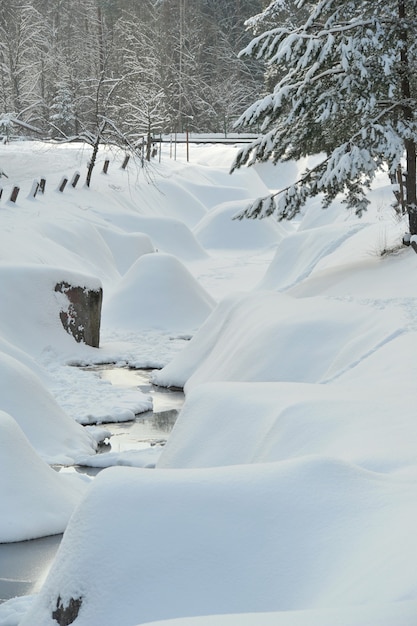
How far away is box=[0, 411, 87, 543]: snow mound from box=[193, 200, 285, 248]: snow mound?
76.2 feet

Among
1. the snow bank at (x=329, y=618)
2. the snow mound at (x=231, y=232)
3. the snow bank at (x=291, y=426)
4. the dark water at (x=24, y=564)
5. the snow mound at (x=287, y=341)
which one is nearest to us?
the snow bank at (x=329, y=618)

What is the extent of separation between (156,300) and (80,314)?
2652 millimetres

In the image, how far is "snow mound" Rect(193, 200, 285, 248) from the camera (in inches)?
1259

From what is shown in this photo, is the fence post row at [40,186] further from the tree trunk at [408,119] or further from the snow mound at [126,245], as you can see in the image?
the tree trunk at [408,119]

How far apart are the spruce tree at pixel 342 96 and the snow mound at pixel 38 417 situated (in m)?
4.72

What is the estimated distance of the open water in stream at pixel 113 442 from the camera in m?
7.39

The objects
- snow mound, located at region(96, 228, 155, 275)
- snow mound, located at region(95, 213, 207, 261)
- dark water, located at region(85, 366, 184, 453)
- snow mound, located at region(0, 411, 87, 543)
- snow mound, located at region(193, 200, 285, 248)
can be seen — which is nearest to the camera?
snow mound, located at region(0, 411, 87, 543)

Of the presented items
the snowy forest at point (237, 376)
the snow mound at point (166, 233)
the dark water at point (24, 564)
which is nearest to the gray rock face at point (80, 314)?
the snowy forest at point (237, 376)

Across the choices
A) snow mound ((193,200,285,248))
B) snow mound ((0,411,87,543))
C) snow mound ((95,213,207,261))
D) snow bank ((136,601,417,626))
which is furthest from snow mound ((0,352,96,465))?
snow mound ((193,200,285,248))

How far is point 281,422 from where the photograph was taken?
23.2 ft

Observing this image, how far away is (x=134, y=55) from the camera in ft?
162

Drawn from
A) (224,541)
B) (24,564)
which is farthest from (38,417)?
(224,541)

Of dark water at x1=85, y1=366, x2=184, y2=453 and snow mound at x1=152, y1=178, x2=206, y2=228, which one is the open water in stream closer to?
dark water at x1=85, y1=366, x2=184, y2=453

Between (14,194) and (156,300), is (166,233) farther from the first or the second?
(156,300)
